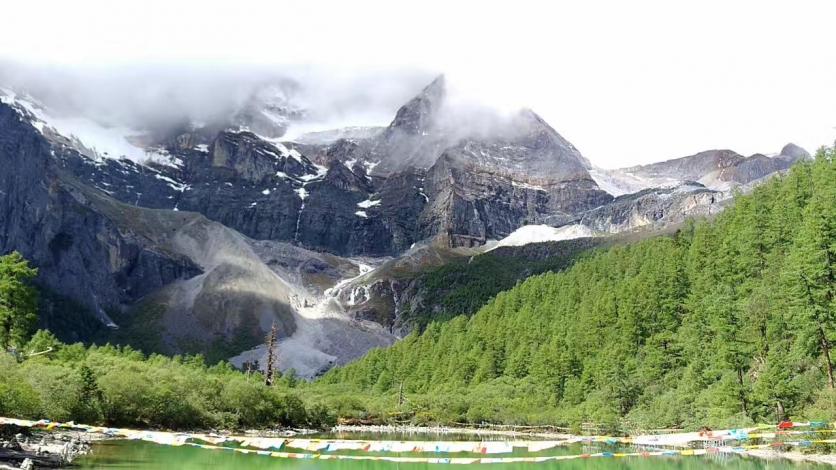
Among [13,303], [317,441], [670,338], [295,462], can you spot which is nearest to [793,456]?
[317,441]

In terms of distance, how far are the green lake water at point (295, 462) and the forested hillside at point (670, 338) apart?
6340 millimetres

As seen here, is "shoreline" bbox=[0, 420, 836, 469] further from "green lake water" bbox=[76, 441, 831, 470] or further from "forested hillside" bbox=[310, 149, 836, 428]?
"forested hillside" bbox=[310, 149, 836, 428]

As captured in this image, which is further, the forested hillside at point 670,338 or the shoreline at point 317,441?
the forested hillside at point 670,338

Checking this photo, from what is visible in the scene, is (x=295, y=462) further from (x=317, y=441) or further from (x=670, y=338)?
(x=670, y=338)

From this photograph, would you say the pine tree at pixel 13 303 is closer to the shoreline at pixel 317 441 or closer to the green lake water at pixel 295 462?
the shoreline at pixel 317 441

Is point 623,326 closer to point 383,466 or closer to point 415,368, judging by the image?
point 383,466

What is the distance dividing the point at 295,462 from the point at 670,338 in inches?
1771

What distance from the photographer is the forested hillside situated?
57.9 meters

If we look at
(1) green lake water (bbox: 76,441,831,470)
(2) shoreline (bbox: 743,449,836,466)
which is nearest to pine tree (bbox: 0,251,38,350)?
(1) green lake water (bbox: 76,441,831,470)

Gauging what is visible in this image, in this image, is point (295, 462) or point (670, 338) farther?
point (670, 338)

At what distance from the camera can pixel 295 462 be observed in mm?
56344

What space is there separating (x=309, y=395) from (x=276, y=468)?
6665cm

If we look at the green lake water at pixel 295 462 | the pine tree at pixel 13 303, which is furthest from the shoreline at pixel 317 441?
the pine tree at pixel 13 303

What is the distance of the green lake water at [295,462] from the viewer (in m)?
47.3
